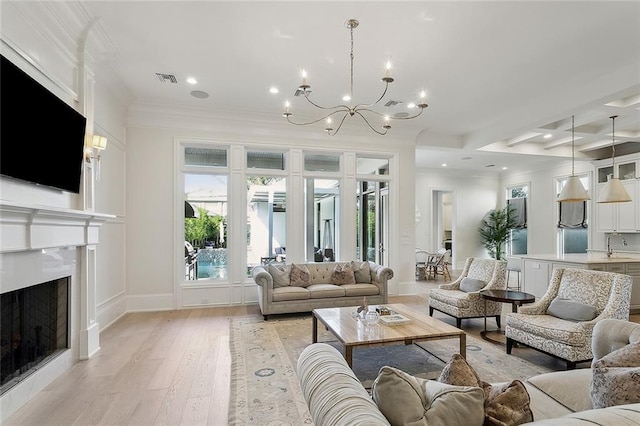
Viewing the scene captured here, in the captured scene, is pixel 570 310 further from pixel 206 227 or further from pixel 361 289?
pixel 206 227

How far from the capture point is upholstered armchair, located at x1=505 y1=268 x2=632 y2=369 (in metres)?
2.96

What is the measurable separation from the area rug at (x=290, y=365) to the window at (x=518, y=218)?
7.45 m

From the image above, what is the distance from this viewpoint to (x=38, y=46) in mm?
2818

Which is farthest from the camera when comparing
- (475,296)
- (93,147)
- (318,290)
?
(318,290)

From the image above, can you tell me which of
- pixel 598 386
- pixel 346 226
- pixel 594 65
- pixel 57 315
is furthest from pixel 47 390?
pixel 594 65

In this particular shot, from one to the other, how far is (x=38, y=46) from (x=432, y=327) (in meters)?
4.19

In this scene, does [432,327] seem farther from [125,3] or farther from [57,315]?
[125,3]

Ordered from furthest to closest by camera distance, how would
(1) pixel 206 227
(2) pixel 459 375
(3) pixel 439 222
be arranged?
1. (3) pixel 439 222
2. (1) pixel 206 227
3. (2) pixel 459 375

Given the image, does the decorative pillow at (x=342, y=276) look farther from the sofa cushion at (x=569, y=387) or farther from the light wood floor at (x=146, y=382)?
the sofa cushion at (x=569, y=387)

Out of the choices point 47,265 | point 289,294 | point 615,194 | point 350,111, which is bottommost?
point 289,294

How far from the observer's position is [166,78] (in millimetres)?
4422

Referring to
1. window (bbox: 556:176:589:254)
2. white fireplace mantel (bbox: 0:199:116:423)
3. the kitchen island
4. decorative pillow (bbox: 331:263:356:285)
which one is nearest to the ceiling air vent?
white fireplace mantel (bbox: 0:199:116:423)

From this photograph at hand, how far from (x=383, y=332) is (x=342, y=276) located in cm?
240

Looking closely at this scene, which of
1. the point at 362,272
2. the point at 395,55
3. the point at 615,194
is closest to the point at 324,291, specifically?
the point at 362,272
